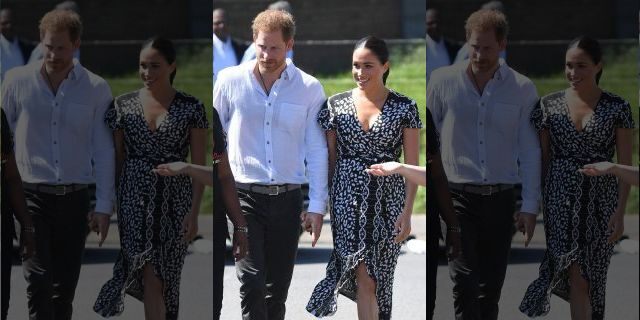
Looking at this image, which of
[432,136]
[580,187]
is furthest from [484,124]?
[580,187]

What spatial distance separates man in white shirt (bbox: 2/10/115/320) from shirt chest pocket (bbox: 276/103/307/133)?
0.70 m

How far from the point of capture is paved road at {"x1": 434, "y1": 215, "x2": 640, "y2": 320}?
4.77m

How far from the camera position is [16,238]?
16.4 ft

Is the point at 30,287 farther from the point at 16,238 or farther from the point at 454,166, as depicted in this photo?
the point at 454,166

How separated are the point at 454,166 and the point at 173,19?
1264 millimetres

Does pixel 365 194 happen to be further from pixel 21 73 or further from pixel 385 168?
pixel 21 73

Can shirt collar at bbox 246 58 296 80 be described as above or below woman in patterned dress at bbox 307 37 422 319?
above

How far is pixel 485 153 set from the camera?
15.5 feet

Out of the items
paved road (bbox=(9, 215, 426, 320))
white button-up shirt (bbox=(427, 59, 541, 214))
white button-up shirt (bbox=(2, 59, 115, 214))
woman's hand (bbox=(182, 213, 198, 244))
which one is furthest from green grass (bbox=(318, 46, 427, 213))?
white button-up shirt (bbox=(2, 59, 115, 214))

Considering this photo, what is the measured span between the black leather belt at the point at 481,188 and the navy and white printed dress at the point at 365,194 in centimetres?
25

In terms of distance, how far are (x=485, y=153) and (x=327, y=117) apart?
66 cm

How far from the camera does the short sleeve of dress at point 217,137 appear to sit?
16.0 feet

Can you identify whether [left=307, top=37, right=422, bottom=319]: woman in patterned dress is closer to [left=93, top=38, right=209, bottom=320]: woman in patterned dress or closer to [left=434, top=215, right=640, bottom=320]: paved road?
[left=434, top=215, right=640, bottom=320]: paved road

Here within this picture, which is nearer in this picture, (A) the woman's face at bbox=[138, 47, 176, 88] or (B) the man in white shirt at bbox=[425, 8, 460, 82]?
(B) the man in white shirt at bbox=[425, 8, 460, 82]
